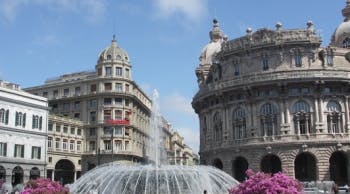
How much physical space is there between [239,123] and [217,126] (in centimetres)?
462

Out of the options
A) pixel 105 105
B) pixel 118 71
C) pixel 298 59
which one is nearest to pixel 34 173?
pixel 105 105

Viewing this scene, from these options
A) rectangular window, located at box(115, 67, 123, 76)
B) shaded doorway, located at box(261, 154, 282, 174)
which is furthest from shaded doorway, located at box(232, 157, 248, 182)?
rectangular window, located at box(115, 67, 123, 76)

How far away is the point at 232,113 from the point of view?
63469mm

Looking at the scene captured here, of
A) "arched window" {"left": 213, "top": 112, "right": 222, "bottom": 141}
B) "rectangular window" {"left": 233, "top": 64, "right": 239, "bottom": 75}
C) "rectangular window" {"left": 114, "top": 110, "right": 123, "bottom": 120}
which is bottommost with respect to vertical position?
"arched window" {"left": 213, "top": 112, "right": 222, "bottom": 141}

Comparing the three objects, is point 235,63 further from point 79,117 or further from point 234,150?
point 79,117

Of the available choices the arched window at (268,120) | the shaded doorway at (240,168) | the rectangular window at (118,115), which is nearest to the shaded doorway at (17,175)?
the rectangular window at (118,115)

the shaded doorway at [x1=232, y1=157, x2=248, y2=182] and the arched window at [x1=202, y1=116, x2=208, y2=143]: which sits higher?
the arched window at [x1=202, y1=116, x2=208, y2=143]

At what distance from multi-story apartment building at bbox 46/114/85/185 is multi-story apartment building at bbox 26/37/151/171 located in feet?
4.28

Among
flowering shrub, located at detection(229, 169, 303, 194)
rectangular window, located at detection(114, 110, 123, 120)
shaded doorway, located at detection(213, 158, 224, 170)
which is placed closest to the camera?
flowering shrub, located at detection(229, 169, 303, 194)

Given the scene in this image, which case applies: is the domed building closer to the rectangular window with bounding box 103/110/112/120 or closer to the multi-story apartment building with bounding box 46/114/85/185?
the rectangular window with bounding box 103/110/112/120

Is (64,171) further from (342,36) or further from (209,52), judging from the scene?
(342,36)

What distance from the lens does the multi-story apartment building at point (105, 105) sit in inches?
3142

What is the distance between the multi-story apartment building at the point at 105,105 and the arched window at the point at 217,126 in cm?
1890

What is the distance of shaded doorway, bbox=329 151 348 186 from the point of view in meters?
59.2
